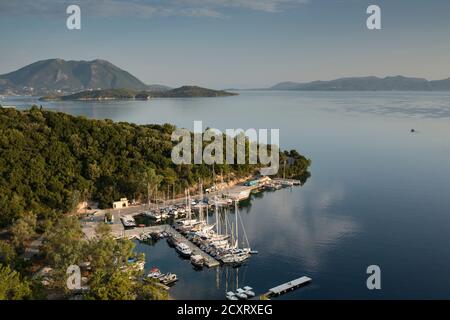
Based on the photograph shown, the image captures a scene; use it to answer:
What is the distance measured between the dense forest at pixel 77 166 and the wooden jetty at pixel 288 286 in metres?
17.9

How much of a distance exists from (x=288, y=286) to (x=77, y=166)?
24968 millimetres

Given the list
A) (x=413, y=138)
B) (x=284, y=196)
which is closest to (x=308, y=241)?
(x=284, y=196)

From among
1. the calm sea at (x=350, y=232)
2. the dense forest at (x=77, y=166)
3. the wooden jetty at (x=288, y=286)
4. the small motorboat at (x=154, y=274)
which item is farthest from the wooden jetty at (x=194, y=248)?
the dense forest at (x=77, y=166)

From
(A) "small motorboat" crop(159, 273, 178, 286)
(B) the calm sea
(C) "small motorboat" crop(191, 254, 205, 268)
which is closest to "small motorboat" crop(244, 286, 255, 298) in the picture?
(B) the calm sea

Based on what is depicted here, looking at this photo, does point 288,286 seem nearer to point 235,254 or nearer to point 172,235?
point 235,254

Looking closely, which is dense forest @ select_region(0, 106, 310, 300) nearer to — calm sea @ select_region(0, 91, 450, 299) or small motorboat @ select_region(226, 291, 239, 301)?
small motorboat @ select_region(226, 291, 239, 301)

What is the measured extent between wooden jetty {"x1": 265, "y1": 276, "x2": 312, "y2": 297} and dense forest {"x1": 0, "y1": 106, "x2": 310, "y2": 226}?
17.9 meters

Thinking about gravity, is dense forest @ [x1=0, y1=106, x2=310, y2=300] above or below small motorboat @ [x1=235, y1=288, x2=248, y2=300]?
above

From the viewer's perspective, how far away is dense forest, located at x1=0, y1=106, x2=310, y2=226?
33.7 m

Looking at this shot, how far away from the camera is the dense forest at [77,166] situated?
110ft

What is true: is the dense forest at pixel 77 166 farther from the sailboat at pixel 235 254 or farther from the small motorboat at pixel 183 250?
the sailboat at pixel 235 254

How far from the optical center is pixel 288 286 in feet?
76.0

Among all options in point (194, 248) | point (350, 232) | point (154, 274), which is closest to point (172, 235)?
point (194, 248)

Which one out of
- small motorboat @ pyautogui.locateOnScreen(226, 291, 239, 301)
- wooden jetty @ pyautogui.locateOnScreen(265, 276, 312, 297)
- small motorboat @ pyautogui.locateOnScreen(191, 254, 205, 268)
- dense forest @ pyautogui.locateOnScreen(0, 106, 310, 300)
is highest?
dense forest @ pyautogui.locateOnScreen(0, 106, 310, 300)
